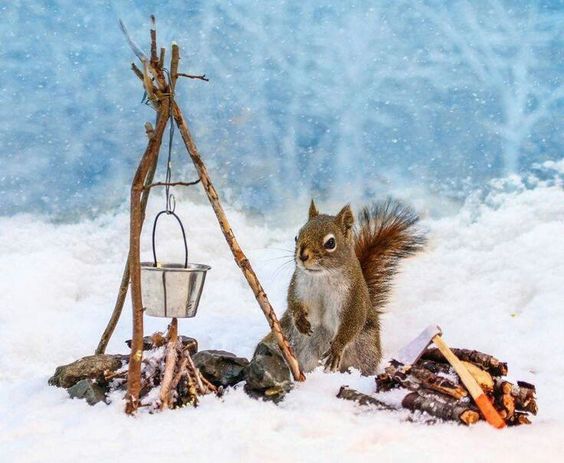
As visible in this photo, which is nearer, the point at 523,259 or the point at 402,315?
the point at 402,315

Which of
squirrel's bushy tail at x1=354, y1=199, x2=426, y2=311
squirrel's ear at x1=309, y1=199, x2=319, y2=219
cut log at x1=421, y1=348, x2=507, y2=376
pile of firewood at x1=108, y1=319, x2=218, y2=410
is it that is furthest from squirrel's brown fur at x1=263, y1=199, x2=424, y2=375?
pile of firewood at x1=108, y1=319, x2=218, y2=410

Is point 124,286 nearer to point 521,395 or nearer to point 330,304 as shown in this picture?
point 330,304

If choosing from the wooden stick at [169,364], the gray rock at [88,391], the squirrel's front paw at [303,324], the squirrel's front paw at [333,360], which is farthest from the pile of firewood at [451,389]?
the gray rock at [88,391]

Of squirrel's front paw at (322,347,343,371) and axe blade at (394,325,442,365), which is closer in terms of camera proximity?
axe blade at (394,325,442,365)

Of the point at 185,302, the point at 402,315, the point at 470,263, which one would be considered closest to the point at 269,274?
the point at 402,315

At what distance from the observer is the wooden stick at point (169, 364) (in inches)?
116

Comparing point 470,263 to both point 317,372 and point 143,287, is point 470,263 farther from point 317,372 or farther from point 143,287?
point 143,287

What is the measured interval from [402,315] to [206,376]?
162 cm

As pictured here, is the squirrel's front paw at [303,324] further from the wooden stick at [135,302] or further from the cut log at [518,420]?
the cut log at [518,420]

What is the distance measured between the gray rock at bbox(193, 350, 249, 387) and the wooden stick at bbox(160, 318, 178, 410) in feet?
0.59

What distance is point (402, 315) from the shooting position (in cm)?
446

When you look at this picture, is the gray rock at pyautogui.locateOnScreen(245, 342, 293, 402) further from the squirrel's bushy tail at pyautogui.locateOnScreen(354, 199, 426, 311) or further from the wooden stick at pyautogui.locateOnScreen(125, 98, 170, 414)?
the squirrel's bushy tail at pyautogui.locateOnScreen(354, 199, 426, 311)

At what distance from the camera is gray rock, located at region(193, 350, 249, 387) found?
3209 millimetres

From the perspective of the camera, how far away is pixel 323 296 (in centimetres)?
344
